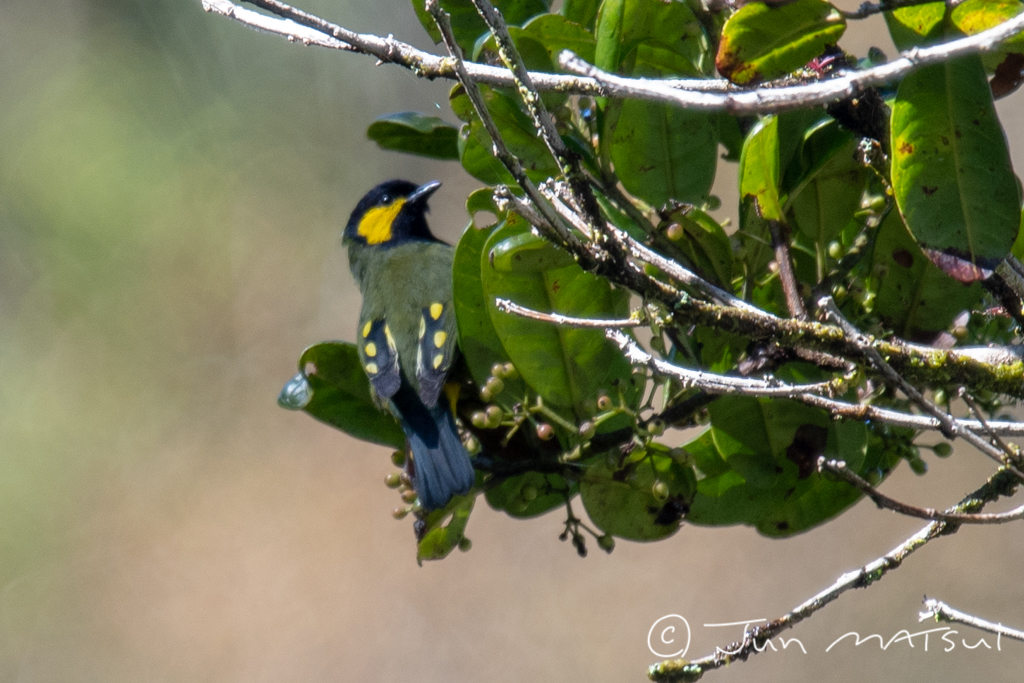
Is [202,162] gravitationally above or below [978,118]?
above

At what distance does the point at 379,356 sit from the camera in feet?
6.26

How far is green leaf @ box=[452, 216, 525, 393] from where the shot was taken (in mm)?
1370

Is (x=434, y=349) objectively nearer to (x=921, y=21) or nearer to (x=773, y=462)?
(x=773, y=462)

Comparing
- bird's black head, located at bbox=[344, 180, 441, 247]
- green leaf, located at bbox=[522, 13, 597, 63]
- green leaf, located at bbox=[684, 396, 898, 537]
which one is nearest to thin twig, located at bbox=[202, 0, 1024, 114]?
green leaf, located at bbox=[522, 13, 597, 63]

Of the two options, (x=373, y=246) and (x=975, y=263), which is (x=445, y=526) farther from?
(x=373, y=246)

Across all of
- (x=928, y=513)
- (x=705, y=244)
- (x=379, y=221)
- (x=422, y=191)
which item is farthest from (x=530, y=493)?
(x=379, y=221)

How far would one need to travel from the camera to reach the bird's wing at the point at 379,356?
1681mm

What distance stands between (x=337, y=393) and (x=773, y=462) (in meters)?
Result: 0.72

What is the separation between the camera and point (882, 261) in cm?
132

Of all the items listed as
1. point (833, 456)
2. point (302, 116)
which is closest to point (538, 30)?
point (833, 456)

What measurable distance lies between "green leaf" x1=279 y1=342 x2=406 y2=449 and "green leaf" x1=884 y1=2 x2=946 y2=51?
96cm

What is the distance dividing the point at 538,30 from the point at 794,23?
0.37 m

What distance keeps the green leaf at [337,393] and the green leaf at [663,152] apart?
56cm

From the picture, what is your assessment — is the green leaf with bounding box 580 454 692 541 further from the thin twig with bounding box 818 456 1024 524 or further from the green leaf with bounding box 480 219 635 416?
Result: the thin twig with bounding box 818 456 1024 524
